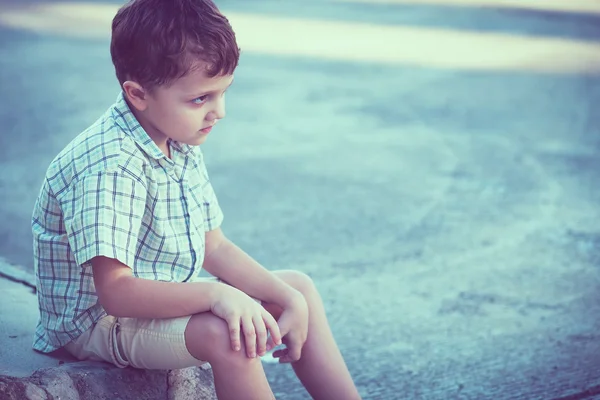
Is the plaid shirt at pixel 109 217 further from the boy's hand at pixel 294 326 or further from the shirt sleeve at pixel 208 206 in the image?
the boy's hand at pixel 294 326

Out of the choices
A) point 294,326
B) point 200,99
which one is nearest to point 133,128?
point 200,99

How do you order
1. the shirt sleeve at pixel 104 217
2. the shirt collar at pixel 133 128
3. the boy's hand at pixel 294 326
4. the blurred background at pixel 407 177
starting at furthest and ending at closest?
1. the blurred background at pixel 407 177
2. the boy's hand at pixel 294 326
3. the shirt collar at pixel 133 128
4. the shirt sleeve at pixel 104 217

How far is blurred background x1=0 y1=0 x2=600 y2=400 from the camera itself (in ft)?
8.61

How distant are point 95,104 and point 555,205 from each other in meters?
2.90

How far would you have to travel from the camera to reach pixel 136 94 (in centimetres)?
181

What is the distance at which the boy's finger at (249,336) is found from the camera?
1.71 m

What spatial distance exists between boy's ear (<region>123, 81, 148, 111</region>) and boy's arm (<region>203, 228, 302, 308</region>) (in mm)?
435

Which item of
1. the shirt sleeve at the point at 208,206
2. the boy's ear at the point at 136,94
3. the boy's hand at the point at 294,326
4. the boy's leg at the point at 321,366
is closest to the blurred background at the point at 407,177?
the boy's leg at the point at 321,366

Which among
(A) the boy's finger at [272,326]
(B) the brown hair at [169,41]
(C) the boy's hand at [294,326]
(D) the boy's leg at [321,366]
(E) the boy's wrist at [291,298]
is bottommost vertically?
(D) the boy's leg at [321,366]

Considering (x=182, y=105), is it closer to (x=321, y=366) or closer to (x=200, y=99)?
(x=200, y=99)

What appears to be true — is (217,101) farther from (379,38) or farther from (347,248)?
(379,38)

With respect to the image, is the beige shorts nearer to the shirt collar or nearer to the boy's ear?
the shirt collar

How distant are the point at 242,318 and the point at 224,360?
0.10 meters

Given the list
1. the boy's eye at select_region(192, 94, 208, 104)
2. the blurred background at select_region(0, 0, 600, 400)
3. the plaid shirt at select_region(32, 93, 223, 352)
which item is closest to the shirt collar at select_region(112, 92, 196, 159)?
the plaid shirt at select_region(32, 93, 223, 352)
